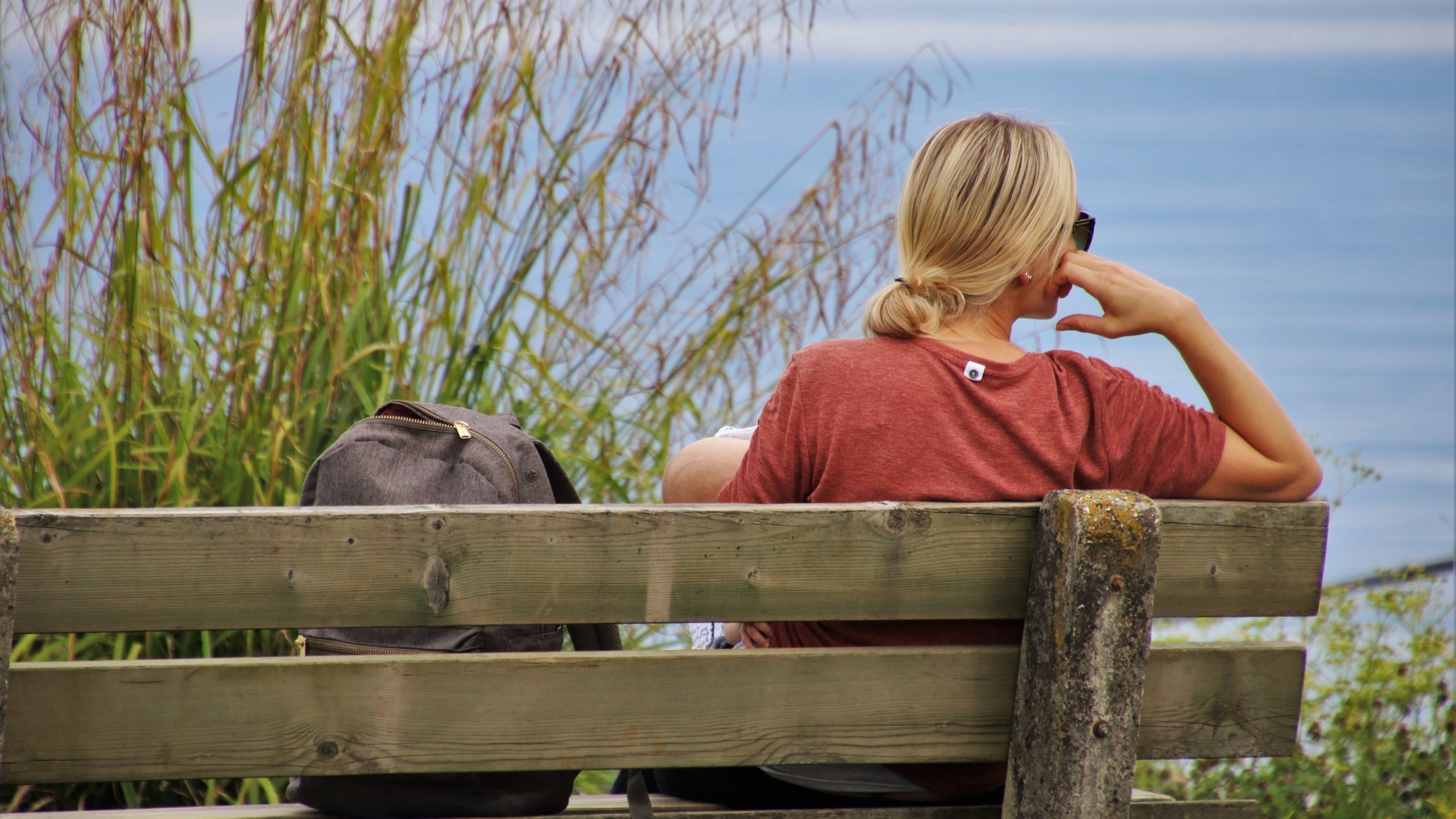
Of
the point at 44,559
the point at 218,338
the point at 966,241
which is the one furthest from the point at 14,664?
the point at 218,338

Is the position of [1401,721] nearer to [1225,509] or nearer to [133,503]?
[1225,509]

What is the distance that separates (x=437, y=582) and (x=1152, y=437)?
2.40ft

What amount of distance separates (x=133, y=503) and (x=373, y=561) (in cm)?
136

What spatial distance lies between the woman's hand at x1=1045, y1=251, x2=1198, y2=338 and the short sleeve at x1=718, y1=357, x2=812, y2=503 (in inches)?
11.8

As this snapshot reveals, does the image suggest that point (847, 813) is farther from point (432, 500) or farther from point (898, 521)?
point (432, 500)

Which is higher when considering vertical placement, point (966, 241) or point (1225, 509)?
point (966, 241)

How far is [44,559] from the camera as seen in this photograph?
0.92 meters

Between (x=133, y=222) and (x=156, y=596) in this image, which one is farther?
(x=133, y=222)

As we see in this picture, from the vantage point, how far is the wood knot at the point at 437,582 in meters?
0.97

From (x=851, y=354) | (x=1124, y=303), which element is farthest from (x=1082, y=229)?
(x=851, y=354)

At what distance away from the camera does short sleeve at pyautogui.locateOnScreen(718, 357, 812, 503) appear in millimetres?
1279

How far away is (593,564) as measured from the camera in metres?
0.99

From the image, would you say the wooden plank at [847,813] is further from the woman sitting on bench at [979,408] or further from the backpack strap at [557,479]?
the backpack strap at [557,479]

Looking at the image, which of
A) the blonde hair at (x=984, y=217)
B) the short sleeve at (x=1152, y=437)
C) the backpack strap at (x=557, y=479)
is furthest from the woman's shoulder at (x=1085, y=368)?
the backpack strap at (x=557, y=479)
